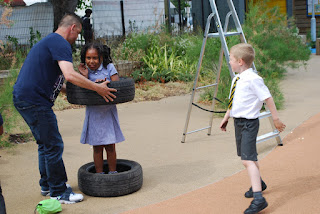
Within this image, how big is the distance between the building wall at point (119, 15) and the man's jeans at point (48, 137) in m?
11.6

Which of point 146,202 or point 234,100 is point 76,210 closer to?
point 146,202

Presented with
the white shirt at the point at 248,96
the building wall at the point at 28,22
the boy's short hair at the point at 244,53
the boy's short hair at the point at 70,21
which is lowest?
the white shirt at the point at 248,96

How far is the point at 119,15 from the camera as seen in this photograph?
57.0 ft

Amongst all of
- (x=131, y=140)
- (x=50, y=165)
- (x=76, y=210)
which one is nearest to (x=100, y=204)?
(x=76, y=210)

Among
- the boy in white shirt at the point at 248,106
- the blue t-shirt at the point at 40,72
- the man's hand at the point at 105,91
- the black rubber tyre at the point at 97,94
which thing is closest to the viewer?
the boy in white shirt at the point at 248,106

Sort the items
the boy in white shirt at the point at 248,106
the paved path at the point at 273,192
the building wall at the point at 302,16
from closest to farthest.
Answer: the boy in white shirt at the point at 248,106
the paved path at the point at 273,192
the building wall at the point at 302,16

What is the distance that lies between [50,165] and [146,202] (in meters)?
1.00

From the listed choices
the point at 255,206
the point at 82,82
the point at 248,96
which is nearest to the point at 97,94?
the point at 82,82

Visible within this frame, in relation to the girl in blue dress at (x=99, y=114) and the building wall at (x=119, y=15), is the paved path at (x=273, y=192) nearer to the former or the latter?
the girl in blue dress at (x=99, y=114)

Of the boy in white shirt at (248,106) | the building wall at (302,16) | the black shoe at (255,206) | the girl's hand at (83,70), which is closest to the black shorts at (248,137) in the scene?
the boy in white shirt at (248,106)

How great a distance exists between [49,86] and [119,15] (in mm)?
13128

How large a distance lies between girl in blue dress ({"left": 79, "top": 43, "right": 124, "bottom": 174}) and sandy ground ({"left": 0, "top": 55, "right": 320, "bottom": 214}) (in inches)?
21.7

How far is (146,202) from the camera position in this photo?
15.6 ft

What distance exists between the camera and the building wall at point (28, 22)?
605 inches
